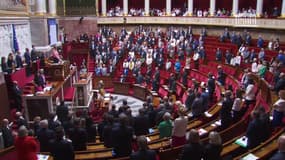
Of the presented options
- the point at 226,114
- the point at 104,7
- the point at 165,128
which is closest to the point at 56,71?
the point at 165,128

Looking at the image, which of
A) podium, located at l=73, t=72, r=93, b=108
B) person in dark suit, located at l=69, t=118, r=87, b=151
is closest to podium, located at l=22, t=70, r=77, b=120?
podium, located at l=73, t=72, r=93, b=108

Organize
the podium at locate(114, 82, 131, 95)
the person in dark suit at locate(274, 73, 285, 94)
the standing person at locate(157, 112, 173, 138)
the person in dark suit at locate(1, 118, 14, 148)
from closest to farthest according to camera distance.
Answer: the standing person at locate(157, 112, 173, 138), the person in dark suit at locate(1, 118, 14, 148), the person in dark suit at locate(274, 73, 285, 94), the podium at locate(114, 82, 131, 95)

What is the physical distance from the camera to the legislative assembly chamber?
236 inches

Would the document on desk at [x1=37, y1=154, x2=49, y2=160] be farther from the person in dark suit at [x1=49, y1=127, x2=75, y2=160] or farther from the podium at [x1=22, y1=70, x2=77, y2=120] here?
the podium at [x1=22, y1=70, x2=77, y2=120]

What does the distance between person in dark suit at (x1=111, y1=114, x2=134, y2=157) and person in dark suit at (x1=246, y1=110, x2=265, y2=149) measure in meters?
2.34

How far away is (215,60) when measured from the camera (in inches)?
653

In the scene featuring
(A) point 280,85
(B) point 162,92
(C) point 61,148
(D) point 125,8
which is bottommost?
(B) point 162,92

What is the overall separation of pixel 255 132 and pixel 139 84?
1090 cm

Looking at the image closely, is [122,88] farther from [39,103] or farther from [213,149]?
[213,149]

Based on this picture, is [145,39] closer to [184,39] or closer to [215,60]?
[184,39]

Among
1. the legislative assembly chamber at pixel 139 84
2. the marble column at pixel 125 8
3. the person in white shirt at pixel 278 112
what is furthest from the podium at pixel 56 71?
the marble column at pixel 125 8

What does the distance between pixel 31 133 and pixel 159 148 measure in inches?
105

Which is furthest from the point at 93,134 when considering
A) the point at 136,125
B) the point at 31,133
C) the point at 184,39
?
the point at 184,39

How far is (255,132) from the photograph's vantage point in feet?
19.7
